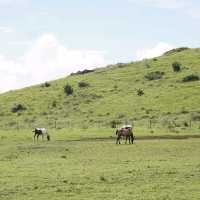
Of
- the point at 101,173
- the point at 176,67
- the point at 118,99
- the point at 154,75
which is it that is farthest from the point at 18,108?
the point at 101,173

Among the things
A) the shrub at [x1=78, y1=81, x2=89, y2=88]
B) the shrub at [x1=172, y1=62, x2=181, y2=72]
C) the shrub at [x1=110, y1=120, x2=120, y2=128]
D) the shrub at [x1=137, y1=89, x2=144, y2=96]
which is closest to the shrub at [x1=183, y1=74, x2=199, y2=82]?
the shrub at [x1=172, y1=62, x2=181, y2=72]

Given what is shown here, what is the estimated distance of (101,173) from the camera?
2748 centimetres

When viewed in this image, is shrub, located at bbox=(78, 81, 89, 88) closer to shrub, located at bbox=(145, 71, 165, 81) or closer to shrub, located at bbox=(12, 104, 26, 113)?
shrub, located at bbox=(145, 71, 165, 81)

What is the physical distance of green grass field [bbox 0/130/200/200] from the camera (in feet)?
72.6

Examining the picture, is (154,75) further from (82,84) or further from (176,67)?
(82,84)

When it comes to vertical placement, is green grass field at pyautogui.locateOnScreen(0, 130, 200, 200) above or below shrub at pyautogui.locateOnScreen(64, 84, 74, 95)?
below

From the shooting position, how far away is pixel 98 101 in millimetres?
94125

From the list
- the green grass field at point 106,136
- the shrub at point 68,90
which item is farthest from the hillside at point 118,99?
the shrub at point 68,90

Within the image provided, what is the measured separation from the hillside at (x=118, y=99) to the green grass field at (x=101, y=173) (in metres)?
30.6

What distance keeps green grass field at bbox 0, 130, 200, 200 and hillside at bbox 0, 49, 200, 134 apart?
30.6 metres

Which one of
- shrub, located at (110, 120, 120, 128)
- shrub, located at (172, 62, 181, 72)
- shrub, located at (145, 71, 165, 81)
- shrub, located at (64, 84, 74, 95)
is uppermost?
shrub, located at (172, 62, 181, 72)

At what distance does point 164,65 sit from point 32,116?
31.6 meters

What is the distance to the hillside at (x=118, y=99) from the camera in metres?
81.1

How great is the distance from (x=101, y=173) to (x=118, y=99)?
65916 millimetres
